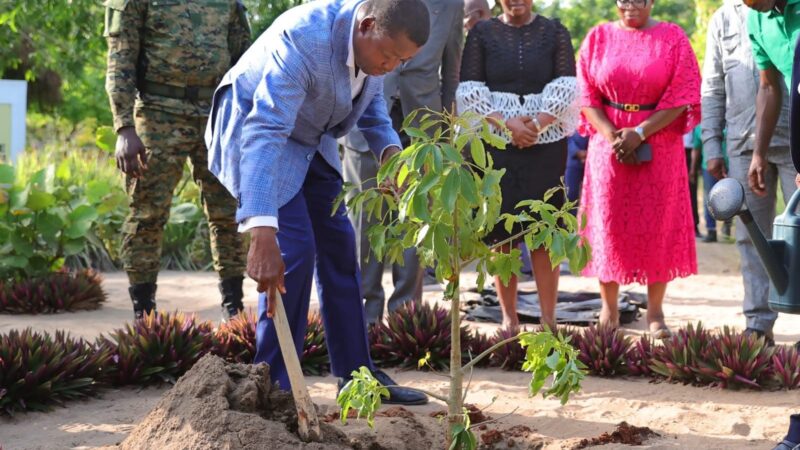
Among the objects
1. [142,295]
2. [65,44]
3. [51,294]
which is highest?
[65,44]

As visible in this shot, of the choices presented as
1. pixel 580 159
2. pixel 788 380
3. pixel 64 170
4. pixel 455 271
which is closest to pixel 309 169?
pixel 455 271

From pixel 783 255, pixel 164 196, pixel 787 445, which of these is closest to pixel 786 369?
pixel 787 445

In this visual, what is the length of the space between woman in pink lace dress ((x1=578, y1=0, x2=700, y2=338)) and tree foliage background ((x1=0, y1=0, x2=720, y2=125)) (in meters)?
5.20

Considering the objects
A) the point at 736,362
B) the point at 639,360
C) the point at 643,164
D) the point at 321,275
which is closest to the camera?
the point at 321,275

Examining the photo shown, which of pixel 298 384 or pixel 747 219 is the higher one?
pixel 747 219

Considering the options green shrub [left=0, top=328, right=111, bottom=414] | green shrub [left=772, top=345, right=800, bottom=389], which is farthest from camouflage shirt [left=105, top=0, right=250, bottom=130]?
green shrub [left=772, top=345, right=800, bottom=389]

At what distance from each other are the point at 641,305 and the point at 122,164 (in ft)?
13.1

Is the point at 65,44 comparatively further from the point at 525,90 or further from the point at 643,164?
the point at 643,164

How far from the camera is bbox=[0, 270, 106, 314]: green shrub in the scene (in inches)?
289

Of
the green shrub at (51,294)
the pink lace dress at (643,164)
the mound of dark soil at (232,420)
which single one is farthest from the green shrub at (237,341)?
the green shrub at (51,294)

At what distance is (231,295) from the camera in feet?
21.3

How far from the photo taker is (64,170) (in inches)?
340

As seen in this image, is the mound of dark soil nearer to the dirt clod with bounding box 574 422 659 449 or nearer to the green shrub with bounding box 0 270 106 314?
the dirt clod with bounding box 574 422 659 449

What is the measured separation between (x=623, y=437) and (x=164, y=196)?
125 inches
